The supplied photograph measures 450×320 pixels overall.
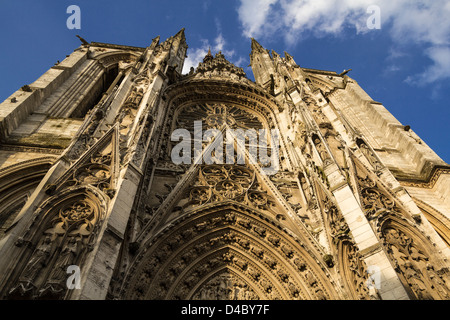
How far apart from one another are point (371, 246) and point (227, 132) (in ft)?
22.9

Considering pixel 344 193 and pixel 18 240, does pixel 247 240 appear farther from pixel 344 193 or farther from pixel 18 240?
pixel 18 240

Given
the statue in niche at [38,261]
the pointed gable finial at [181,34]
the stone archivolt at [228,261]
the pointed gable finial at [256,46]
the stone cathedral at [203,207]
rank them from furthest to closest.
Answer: the pointed gable finial at [256,46] < the pointed gable finial at [181,34] < the stone archivolt at [228,261] < the stone cathedral at [203,207] < the statue in niche at [38,261]

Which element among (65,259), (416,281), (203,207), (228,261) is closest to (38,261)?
(65,259)

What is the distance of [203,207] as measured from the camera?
26.9ft

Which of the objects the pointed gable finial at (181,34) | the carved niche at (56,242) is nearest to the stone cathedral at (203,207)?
the carved niche at (56,242)

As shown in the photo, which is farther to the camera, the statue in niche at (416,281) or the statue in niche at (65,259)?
the statue in niche at (416,281)

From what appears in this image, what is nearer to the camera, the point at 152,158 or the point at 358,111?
the point at 152,158

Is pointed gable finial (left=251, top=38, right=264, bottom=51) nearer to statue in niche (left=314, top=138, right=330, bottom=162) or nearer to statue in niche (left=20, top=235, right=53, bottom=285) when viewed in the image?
statue in niche (left=314, top=138, right=330, bottom=162)

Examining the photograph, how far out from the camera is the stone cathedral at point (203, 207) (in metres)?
5.71

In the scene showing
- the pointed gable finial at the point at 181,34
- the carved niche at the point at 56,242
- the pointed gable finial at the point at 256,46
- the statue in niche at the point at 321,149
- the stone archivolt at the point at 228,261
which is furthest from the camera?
the pointed gable finial at the point at 256,46

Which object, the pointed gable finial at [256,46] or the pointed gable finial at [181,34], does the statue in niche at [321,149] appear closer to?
the pointed gable finial at [181,34]

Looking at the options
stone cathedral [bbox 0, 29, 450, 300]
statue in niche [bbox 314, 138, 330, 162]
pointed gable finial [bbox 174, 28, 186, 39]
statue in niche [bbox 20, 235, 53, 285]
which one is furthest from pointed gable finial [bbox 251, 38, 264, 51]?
statue in niche [bbox 20, 235, 53, 285]

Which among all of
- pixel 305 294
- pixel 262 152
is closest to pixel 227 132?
pixel 262 152

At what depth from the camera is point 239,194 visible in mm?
8914
